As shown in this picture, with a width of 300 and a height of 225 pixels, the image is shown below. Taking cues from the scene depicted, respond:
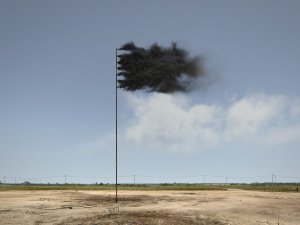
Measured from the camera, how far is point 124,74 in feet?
103

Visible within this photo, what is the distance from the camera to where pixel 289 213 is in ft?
72.3

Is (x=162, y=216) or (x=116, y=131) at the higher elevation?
(x=116, y=131)

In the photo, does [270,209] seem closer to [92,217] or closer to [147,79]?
[92,217]

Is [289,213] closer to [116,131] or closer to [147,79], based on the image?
[116,131]

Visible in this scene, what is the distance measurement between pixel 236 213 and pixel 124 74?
16.1 meters

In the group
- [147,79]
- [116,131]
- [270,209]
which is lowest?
[270,209]

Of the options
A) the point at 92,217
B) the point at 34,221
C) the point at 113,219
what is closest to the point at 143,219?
the point at 113,219

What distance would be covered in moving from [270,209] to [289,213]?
6.96 ft

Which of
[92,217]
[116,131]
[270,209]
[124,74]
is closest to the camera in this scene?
[92,217]

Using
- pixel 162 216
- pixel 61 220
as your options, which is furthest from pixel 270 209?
pixel 61 220

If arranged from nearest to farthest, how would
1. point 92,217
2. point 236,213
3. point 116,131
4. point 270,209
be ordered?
point 92,217
point 236,213
point 270,209
point 116,131

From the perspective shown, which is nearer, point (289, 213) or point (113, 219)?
point (113, 219)

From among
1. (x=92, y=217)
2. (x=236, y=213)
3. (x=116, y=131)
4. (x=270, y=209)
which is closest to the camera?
(x=92, y=217)

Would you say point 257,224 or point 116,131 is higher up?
point 116,131
